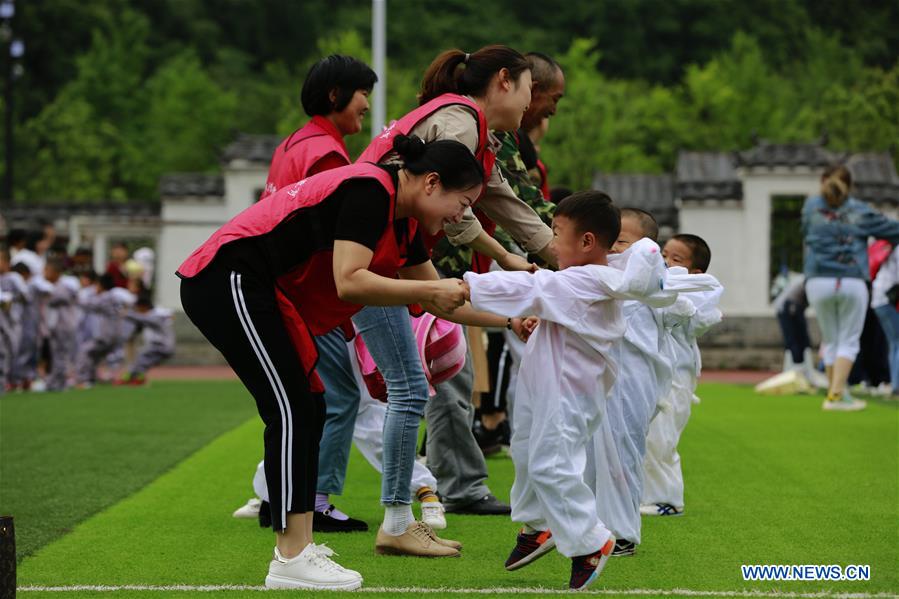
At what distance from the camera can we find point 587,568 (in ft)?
15.3

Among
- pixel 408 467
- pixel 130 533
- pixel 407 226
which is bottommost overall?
pixel 130 533

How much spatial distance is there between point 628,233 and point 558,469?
193cm

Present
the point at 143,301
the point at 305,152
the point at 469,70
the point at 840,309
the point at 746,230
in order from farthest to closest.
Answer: the point at 746,230
the point at 143,301
the point at 840,309
the point at 305,152
the point at 469,70

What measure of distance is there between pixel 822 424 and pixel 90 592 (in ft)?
25.6

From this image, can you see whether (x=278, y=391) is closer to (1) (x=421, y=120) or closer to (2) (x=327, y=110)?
(1) (x=421, y=120)

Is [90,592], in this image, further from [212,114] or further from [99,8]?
[99,8]

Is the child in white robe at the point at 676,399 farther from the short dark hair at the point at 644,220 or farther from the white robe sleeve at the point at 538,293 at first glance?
the white robe sleeve at the point at 538,293

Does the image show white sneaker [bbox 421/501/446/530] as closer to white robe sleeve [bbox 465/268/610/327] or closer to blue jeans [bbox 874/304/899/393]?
white robe sleeve [bbox 465/268/610/327]

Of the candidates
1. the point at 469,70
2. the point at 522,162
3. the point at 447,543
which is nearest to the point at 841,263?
the point at 522,162

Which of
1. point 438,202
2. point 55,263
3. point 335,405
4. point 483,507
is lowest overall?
point 55,263

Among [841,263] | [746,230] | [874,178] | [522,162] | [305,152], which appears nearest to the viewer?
[305,152]

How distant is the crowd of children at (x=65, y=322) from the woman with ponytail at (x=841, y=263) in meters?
9.12

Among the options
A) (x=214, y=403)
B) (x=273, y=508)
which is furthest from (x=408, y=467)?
(x=214, y=403)

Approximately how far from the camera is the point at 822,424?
11.2 m
